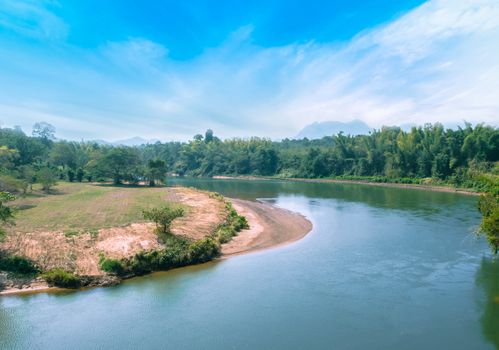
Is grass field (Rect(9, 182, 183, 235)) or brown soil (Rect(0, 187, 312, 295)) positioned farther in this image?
grass field (Rect(9, 182, 183, 235))

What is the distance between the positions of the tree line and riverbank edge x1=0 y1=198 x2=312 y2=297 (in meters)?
14.7

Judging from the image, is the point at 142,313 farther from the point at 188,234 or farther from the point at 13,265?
the point at 188,234

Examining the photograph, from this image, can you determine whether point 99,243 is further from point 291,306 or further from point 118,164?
point 118,164

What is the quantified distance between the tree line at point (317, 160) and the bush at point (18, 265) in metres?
20.5

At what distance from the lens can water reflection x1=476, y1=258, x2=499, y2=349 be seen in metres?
13.2

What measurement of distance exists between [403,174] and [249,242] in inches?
2222

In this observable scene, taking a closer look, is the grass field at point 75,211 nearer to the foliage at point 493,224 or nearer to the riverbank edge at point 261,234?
the riverbank edge at point 261,234

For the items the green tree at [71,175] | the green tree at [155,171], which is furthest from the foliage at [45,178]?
the green tree at [155,171]

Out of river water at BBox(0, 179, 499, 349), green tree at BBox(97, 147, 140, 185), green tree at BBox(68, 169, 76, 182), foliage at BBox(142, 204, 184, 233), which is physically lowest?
river water at BBox(0, 179, 499, 349)

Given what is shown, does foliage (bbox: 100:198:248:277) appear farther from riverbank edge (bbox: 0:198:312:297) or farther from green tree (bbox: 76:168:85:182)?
green tree (bbox: 76:168:85:182)

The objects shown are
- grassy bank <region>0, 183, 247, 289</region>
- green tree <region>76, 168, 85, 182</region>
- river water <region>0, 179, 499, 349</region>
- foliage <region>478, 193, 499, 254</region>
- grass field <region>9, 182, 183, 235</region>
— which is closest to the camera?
river water <region>0, 179, 499, 349</region>

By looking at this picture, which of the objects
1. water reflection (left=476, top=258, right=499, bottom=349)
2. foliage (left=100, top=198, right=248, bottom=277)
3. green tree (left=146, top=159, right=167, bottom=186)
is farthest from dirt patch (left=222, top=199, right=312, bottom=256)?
green tree (left=146, top=159, right=167, bottom=186)

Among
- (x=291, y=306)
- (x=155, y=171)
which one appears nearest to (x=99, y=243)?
(x=291, y=306)

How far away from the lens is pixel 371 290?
16.8m
